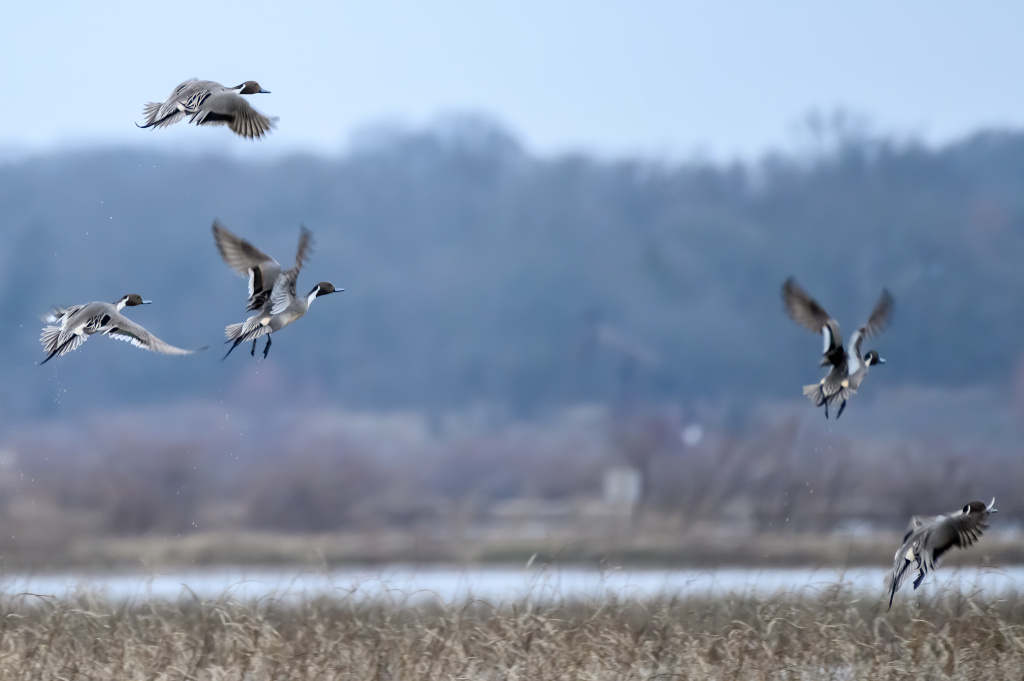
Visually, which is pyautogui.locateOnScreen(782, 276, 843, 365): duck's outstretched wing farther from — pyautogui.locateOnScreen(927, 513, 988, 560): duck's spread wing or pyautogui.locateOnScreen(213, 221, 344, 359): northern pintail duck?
pyautogui.locateOnScreen(213, 221, 344, 359): northern pintail duck

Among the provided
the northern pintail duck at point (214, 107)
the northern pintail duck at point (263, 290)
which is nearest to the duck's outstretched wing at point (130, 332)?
the northern pintail duck at point (263, 290)

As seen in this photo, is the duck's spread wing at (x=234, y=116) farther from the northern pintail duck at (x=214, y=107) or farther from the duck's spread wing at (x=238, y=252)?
the duck's spread wing at (x=238, y=252)

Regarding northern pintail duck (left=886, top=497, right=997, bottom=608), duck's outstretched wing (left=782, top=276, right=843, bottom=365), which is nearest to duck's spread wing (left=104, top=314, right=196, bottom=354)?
duck's outstretched wing (left=782, top=276, right=843, bottom=365)

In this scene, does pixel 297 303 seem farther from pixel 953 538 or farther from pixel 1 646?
pixel 953 538

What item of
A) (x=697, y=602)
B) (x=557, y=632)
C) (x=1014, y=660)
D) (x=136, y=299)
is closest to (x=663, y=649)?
(x=557, y=632)

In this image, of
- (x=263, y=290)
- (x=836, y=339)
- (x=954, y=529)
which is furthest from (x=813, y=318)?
(x=263, y=290)

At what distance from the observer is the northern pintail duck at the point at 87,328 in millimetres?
7035

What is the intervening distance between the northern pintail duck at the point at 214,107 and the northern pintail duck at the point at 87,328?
3.48ft

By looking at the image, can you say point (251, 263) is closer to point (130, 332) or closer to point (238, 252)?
point (238, 252)

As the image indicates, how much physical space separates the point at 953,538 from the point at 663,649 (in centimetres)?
207

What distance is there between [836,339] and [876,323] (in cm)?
35

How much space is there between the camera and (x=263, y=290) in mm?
7074

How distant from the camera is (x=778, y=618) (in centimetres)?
789

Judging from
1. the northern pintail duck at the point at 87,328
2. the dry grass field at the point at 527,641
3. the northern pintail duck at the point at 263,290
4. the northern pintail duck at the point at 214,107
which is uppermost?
the northern pintail duck at the point at 214,107
